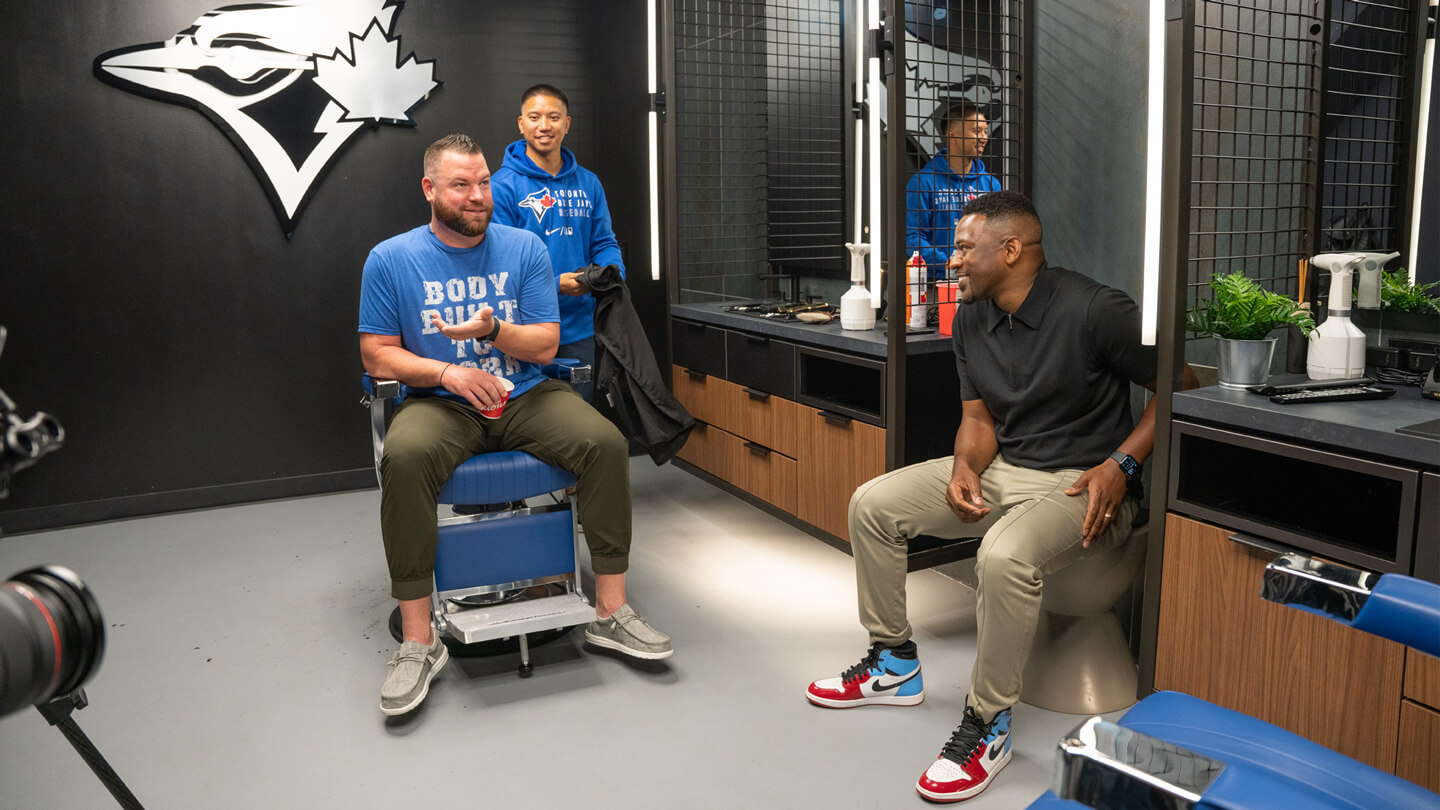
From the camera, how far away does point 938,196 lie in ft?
10.6

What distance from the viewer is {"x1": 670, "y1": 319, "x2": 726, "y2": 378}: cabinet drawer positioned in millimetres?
4230

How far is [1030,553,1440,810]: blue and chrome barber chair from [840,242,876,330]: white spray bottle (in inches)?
83.6

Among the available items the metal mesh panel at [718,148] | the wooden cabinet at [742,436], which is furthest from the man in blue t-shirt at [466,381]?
the metal mesh panel at [718,148]

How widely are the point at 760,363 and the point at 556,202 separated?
95cm

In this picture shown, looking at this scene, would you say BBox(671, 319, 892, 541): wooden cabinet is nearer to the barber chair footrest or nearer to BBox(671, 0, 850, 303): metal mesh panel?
BBox(671, 0, 850, 303): metal mesh panel

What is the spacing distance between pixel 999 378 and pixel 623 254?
9.18 ft

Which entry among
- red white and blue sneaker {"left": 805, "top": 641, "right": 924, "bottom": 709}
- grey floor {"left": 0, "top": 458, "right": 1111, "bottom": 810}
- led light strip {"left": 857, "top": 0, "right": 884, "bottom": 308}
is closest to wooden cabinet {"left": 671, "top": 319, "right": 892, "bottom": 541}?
grey floor {"left": 0, "top": 458, "right": 1111, "bottom": 810}

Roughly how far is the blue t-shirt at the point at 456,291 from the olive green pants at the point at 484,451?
3.8 inches

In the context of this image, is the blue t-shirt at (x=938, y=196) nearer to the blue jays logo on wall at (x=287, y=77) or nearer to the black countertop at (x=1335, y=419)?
the black countertop at (x=1335, y=419)

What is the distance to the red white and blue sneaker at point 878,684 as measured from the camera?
2.46 m

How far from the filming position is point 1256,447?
6.53ft

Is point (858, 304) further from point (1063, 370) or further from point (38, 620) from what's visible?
point (38, 620)

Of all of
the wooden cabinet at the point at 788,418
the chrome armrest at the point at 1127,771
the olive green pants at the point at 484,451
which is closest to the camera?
the chrome armrest at the point at 1127,771

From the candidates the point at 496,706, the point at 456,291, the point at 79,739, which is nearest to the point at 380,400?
the point at 456,291
